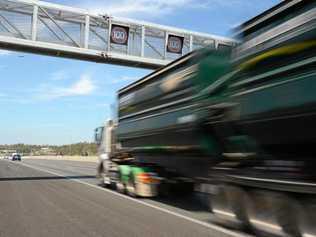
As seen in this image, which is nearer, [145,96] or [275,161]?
[275,161]

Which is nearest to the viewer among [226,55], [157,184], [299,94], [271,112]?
[299,94]

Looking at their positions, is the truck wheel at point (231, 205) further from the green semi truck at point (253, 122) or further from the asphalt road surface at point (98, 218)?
the asphalt road surface at point (98, 218)

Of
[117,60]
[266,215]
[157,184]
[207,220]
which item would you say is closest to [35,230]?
[207,220]

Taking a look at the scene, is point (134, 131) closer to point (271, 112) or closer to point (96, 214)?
point (96, 214)

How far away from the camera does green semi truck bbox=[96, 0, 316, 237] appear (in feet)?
27.3

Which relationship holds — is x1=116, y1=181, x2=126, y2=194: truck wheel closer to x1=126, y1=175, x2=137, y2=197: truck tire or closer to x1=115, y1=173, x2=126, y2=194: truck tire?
x1=115, y1=173, x2=126, y2=194: truck tire

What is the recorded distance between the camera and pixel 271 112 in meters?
8.96

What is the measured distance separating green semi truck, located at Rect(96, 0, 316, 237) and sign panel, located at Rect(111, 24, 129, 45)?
12754mm

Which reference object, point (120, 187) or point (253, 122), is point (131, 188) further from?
point (253, 122)

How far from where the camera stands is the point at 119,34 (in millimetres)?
28234

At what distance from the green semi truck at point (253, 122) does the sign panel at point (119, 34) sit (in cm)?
1275

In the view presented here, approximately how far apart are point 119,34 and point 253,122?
1938cm

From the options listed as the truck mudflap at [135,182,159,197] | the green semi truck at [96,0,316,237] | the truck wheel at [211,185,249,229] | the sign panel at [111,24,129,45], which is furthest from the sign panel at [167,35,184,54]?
the truck wheel at [211,185,249,229]

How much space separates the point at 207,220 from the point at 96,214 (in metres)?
2.70
